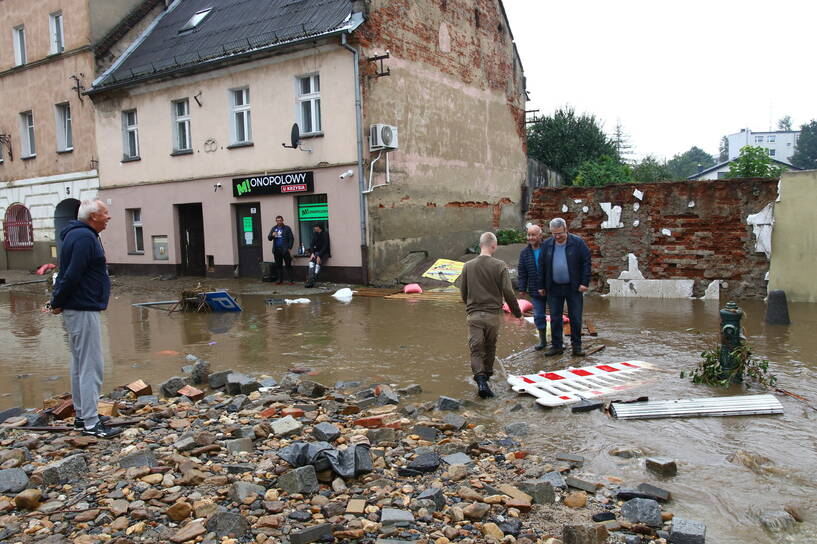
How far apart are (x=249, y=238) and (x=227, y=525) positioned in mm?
17041

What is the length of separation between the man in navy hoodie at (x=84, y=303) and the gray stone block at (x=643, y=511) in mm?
4149

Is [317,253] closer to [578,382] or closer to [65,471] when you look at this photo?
[578,382]

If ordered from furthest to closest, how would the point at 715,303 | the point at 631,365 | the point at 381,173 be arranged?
the point at 381,173 → the point at 715,303 → the point at 631,365

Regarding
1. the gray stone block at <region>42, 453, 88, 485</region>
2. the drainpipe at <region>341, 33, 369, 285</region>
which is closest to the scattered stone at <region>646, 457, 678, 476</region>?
the gray stone block at <region>42, 453, 88, 485</region>

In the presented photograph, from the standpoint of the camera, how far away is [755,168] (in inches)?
818

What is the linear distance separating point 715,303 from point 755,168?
1020 cm

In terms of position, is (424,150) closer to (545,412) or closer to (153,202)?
(153,202)

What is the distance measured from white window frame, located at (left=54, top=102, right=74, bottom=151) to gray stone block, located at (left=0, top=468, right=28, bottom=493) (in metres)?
23.2

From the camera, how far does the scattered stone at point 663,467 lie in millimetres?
4652

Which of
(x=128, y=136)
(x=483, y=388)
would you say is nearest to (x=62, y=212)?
(x=128, y=136)

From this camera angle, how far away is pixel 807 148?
8800cm

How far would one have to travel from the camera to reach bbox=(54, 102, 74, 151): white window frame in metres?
24.6

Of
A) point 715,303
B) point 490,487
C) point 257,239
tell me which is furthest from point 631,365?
point 257,239

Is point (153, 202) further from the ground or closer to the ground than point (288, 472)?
further from the ground
